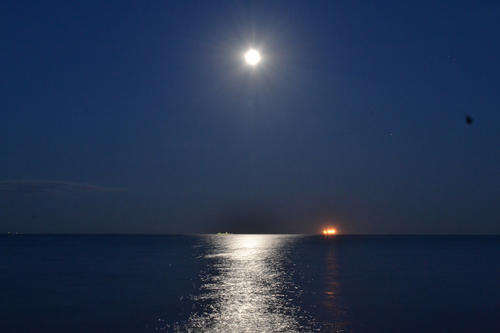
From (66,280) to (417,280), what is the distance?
4636 cm

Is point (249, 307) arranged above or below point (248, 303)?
below

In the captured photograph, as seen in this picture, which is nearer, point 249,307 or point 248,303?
point 249,307

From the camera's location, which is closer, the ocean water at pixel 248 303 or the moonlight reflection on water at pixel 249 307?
the moonlight reflection on water at pixel 249 307

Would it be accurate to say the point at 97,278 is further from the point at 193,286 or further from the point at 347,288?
the point at 347,288

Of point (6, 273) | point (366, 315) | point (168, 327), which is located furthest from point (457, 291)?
point (6, 273)

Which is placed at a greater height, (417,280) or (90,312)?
(417,280)

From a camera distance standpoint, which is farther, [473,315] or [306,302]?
[306,302]

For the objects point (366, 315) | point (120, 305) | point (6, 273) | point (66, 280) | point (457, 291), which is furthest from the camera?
point (6, 273)

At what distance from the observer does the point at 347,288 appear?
42750 millimetres

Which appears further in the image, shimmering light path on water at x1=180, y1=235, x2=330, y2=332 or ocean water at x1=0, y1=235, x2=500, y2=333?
ocean water at x1=0, y1=235, x2=500, y2=333

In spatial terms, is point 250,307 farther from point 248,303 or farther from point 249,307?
point 248,303

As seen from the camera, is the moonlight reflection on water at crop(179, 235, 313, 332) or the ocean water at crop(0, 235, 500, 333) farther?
the ocean water at crop(0, 235, 500, 333)

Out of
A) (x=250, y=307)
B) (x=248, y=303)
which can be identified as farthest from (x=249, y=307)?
(x=248, y=303)

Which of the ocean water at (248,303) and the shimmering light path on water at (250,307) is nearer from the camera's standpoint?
the shimmering light path on water at (250,307)
